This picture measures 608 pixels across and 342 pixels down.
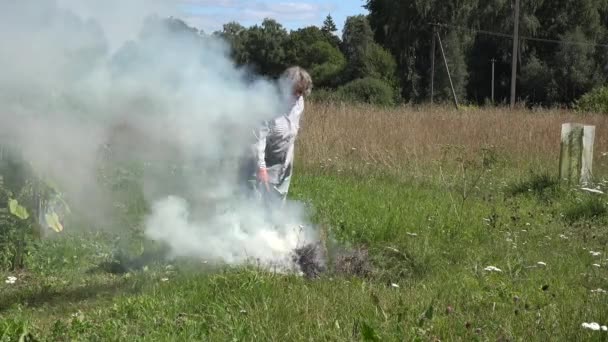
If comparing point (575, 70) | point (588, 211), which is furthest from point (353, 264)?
point (575, 70)

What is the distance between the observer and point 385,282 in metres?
5.94

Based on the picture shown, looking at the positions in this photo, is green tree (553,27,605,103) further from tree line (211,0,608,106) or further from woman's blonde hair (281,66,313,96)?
woman's blonde hair (281,66,313,96)

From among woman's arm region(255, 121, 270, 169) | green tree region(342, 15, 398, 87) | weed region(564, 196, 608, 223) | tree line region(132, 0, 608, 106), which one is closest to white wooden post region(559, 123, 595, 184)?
weed region(564, 196, 608, 223)

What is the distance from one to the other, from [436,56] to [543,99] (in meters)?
8.56

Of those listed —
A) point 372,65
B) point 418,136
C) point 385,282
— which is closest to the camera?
point 385,282

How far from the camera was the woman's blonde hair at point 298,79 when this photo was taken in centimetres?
696

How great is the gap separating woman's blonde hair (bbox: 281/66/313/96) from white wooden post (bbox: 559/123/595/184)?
18.6 feet

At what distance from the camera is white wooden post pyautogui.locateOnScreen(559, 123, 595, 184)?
11070mm

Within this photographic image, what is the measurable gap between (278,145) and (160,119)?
144 centimetres

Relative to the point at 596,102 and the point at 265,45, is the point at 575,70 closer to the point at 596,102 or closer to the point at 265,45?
the point at 596,102

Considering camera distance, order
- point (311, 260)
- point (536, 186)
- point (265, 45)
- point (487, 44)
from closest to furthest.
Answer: point (311, 260), point (536, 186), point (265, 45), point (487, 44)

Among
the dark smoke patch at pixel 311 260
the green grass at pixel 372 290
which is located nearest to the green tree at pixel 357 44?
the green grass at pixel 372 290

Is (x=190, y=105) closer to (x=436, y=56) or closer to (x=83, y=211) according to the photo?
(x=83, y=211)

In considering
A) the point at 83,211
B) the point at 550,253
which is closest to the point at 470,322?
the point at 550,253
